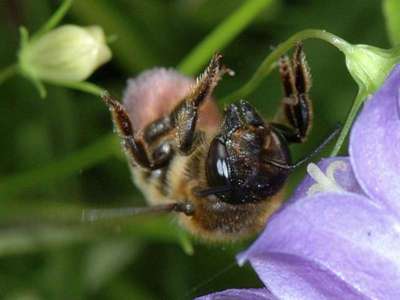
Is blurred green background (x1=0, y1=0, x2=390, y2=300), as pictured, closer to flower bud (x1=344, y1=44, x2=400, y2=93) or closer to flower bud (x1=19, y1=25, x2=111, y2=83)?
flower bud (x1=19, y1=25, x2=111, y2=83)

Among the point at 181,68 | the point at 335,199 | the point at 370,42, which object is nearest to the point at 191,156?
the point at 335,199

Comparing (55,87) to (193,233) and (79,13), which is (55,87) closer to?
(79,13)

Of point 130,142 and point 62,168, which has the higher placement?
point 130,142

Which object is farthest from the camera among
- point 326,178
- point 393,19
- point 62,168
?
point 62,168

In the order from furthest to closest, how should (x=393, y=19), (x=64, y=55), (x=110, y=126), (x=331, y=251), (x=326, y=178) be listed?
(x=110, y=126), (x=64, y=55), (x=393, y=19), (x=326, y=178), (x=331, y=251)

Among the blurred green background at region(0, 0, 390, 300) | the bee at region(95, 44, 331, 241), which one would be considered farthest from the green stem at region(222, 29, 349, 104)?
the blurred green background at region(0, 0, 390, 300)

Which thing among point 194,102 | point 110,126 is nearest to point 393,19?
point 194,102

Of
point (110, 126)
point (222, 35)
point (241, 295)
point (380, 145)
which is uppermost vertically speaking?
point (380, 145)

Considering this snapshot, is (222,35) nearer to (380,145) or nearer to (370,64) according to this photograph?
(370,64)
